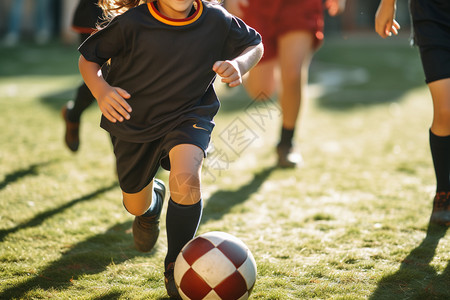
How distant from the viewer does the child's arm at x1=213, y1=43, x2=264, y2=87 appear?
7.61ft

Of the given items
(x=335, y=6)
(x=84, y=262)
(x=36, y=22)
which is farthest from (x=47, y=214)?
(x=36, y=22)

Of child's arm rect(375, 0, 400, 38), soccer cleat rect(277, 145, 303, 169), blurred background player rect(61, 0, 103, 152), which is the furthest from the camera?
soccer cleat rect(277, 145, 303, 169)

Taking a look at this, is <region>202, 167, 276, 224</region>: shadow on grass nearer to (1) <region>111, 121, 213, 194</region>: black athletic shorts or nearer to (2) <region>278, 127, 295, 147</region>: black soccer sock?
(2) <region>278, 127, 295, 147</region>: black soccer sock

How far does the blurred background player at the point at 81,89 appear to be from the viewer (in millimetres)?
3718

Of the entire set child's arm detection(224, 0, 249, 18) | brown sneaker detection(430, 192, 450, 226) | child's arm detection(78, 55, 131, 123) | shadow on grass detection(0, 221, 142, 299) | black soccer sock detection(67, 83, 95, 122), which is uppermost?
child's arm detection(78, 55, 131, 123)

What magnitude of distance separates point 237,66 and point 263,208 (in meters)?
1.42

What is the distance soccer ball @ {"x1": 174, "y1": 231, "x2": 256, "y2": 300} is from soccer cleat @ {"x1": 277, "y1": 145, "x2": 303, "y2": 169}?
7.78ft

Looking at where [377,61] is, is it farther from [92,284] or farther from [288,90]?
[92,284]

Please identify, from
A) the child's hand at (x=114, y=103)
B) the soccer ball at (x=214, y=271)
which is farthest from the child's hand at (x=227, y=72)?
the soccer ball at (x=214, y=271)

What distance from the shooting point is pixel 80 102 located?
4.09 metres

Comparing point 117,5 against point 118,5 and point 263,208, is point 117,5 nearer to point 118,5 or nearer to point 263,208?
point 118,5

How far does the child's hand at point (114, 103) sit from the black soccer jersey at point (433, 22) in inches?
65.6

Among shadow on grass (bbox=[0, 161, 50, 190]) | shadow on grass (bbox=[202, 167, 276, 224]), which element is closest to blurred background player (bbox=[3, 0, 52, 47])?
shadow on grass (bbox=[0, 161, 50, 190])

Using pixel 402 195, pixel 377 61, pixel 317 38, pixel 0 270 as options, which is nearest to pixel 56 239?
pixel 0 270
